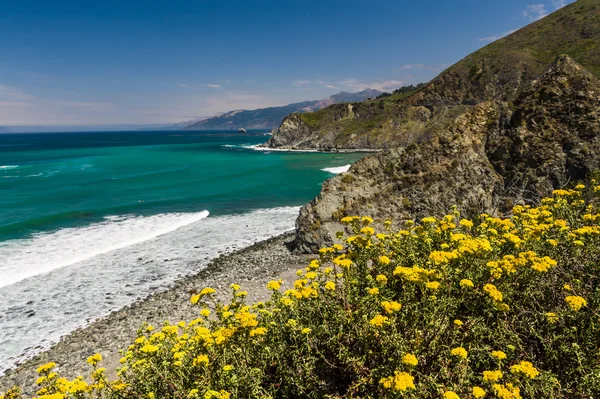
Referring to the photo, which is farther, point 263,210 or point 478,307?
point 263,210

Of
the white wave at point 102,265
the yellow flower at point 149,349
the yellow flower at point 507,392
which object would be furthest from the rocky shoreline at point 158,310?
the yellow flower at point 507,392

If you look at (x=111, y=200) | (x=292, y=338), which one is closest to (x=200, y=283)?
(x=292, y=338)

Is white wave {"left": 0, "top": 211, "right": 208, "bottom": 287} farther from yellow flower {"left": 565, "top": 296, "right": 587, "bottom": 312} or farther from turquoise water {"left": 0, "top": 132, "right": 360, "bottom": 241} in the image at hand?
yellow flower {"left": 565, "top": 296, "right": 587, "bottom": 312}

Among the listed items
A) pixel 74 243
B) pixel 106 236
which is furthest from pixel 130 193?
pixel 74 243

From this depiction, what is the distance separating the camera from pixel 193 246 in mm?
24766

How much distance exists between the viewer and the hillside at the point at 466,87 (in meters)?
86.2

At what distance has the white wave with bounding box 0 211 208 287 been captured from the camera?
823 inches

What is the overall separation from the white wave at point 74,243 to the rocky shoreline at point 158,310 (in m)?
9.29

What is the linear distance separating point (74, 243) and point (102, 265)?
647 centimetres

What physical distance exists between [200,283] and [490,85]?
112171 millimetres

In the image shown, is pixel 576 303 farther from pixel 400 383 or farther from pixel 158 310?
pixel 158 310

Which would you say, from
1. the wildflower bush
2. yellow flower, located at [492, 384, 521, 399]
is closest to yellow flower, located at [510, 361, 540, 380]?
the wildflower bush

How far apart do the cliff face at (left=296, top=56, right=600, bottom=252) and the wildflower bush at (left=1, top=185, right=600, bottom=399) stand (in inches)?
480

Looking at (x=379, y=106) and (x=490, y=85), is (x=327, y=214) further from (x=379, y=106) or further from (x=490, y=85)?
(x=379, y=106)
